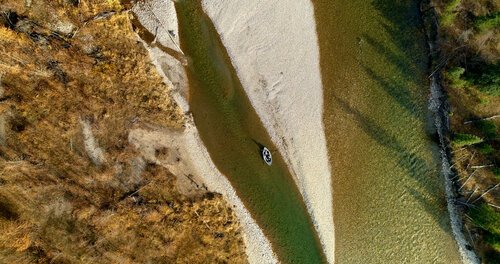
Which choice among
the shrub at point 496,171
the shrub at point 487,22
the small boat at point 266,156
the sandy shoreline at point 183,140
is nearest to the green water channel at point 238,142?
Result: the small boat at point 266,156

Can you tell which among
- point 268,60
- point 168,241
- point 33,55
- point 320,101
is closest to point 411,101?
point 320,101

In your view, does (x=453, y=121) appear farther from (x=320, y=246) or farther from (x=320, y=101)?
(x=320, y=246)

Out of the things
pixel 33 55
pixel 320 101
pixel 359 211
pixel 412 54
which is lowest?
pixel 359 211

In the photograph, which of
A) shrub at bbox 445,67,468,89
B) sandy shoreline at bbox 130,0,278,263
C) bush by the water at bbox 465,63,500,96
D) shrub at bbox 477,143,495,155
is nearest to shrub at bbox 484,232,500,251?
shrub at bbox 477,143,495,155

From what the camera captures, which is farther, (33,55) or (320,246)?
(320,246)

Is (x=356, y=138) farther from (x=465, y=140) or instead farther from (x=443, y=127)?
(x=465, y=140)

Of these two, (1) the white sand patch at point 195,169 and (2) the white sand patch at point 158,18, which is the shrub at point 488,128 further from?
(2) the white sand patch at point 158,18

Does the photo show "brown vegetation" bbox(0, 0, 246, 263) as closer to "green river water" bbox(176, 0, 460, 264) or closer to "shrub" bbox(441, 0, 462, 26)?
"green river water" bbox(176, 0, 460, 264)
